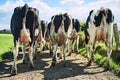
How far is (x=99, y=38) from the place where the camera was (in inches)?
593

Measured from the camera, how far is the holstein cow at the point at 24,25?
13766 millimetres

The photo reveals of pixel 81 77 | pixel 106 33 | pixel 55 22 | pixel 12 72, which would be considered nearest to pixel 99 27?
pixel 106 33

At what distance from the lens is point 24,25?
1388 cm

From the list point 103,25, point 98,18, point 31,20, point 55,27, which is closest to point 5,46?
point 55,27

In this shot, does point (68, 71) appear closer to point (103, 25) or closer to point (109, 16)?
point (103, 25)

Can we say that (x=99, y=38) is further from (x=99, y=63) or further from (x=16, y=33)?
(x=16, y=33)

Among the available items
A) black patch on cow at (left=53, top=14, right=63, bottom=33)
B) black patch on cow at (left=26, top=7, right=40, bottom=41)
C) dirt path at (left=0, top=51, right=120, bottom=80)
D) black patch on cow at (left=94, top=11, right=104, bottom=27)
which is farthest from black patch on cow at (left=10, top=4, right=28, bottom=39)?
black patch on cow at (left=94, top=11, right=104, bottom=27)

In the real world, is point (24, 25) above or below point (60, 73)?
above

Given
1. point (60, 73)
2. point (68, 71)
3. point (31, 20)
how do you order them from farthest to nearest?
point (31, 20) → point (68, 71) → point (60, 73)

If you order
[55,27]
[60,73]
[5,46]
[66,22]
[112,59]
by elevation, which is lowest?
[60,73]

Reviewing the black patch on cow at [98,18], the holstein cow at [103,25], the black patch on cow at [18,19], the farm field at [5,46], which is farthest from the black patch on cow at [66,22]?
the farm field at [5,46]

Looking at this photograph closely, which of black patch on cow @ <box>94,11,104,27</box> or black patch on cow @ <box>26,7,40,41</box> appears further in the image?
black patch on cow @ <box>94,11,104,27</box>

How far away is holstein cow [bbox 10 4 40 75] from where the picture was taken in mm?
13766

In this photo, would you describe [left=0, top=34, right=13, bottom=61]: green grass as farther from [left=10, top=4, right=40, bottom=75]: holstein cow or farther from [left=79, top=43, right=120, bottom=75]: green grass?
[left=10, top=4, right=40, bottom=75]: holstein cow
